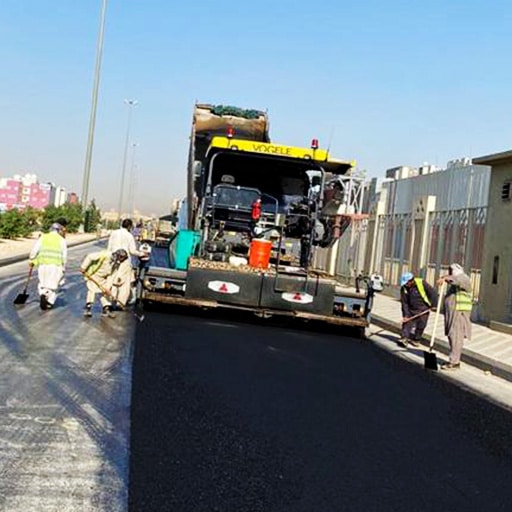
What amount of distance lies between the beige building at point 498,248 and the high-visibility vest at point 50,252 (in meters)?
8.86

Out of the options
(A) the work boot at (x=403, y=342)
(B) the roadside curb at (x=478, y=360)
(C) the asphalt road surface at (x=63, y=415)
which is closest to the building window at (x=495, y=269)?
(B) the roadside curb at (x=478, y=360)

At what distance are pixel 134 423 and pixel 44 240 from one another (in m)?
7.72

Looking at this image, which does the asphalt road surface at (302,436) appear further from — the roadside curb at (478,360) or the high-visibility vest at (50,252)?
the high-visibility vest at (50,252)

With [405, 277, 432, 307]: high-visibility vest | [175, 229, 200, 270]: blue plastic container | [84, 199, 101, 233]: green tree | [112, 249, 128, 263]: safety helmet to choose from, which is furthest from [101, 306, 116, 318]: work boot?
[84, 199, 101, 233]: green tree

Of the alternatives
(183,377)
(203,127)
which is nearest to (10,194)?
(203,127)

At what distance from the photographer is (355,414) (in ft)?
23.5

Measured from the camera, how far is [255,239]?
13617 millimetres

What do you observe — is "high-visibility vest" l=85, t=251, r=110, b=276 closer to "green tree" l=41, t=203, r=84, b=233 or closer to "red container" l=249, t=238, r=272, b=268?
"red container" l=249, t=238, r=272, b=268

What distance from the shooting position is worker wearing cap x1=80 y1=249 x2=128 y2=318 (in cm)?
1278

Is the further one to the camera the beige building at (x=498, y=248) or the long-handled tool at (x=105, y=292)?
the beige building at (x=498, y=248)

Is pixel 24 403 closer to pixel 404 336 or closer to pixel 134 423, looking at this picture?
pixel 134 423

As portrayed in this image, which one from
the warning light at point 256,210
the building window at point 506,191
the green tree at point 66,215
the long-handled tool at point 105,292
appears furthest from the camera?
the green tree at point 66,215

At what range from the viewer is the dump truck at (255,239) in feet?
42.1

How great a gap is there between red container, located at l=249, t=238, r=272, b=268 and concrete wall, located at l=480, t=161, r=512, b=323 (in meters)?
5.99
